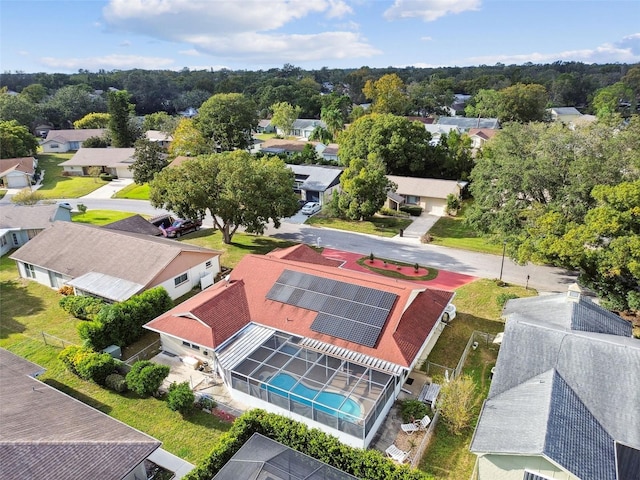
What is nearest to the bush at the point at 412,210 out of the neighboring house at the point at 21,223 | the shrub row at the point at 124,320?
the shrub row at the point at 124,320

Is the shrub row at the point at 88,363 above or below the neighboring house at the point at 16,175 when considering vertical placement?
below

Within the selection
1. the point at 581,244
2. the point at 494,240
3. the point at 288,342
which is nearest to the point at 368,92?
the point at 494,240

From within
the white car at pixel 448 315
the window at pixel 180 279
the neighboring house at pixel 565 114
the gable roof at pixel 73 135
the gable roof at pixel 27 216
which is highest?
the neighboring house at pixel 565 114

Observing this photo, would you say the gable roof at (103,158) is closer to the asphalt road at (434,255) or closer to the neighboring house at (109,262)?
the asphalt road at (434,255)

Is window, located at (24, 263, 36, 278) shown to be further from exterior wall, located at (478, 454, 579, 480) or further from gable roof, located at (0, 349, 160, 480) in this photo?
exterior wall, located at (478, 454, 579, 480)

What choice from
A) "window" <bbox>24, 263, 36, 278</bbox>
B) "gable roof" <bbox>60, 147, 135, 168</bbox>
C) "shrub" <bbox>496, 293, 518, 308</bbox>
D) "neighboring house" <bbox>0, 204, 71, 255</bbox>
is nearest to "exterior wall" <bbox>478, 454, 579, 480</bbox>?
"shrub" <bbox>496, 293, 518, 308</bbox>

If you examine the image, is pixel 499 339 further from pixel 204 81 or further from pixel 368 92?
pixel 204 81

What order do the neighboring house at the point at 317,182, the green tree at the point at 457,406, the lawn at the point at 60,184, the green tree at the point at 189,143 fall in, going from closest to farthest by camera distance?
1. the green tree at the point at 457,406
2. the neighboring house at the point at 317,182
3. the lawn at the point at 60,184
4. the green tree at the point at 189,143

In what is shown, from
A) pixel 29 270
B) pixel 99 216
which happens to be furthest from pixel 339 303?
pixel 99 216
